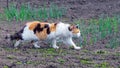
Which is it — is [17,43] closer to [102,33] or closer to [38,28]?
[38,28]

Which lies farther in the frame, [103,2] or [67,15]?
[103,2]

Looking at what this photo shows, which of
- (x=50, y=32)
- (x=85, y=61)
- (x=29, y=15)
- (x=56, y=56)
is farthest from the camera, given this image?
(x=29, y=15)

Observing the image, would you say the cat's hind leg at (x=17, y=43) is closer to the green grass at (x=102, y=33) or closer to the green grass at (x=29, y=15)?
the green grass at (x=102, y=33)

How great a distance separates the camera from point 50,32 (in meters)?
8.38

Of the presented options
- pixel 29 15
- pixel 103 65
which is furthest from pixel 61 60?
pixel 29 15

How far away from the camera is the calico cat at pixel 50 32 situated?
8359mm

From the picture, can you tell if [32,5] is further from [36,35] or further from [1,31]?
[36,35]

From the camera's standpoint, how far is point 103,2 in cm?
1548

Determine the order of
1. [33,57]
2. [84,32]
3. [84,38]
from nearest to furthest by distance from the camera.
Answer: [33,57]
[84,38]
[84,32]

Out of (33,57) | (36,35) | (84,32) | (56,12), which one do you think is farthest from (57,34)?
(56,12)

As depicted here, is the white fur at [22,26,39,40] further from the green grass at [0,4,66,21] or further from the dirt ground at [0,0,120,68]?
the green grass at [0,4,66,21]

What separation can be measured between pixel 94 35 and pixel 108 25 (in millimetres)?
543

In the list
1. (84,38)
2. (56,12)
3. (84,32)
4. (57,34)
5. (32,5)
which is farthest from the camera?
(32,5)

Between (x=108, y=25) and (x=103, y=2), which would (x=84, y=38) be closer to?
(x=108, y=25)
